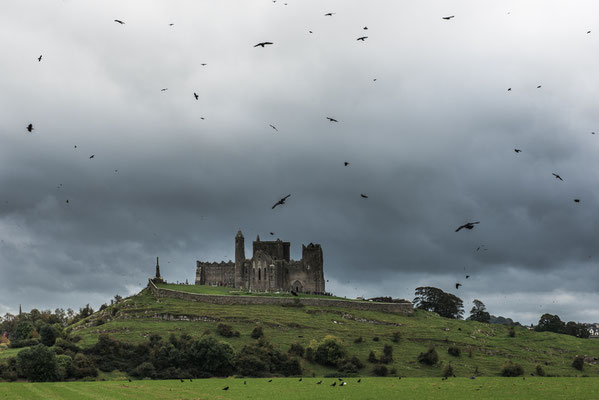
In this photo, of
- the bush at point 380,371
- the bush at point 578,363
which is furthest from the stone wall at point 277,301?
the bush at point 380,371

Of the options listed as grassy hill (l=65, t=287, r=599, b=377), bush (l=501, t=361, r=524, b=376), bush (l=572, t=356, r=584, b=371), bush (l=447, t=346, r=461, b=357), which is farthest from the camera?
bush (l=447, t=346, r=461, b=357)

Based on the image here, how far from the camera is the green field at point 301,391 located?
57.1 metres

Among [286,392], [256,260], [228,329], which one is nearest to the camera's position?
[286,392]

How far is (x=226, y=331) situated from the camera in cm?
11319

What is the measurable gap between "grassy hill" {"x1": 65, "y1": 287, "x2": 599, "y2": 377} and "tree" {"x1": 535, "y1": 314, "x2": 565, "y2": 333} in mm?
28882

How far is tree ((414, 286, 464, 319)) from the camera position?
594ft

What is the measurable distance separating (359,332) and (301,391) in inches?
2495

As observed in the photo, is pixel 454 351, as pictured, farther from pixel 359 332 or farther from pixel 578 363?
pixel 578 363

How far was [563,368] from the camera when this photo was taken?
4203 inches

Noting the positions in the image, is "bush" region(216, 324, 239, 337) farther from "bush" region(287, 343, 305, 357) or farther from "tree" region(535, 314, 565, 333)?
"tree" region(535, 314, 565, 333)

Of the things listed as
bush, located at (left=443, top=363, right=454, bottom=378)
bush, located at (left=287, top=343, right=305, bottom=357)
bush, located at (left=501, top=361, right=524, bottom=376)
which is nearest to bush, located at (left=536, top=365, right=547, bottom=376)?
bush, located at (left=501, top=361, right=524, bottom=376)

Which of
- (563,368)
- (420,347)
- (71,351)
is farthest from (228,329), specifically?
(563,368)

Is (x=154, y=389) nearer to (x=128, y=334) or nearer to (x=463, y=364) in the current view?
(x=128, y=334)

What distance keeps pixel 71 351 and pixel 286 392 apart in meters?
48.7
